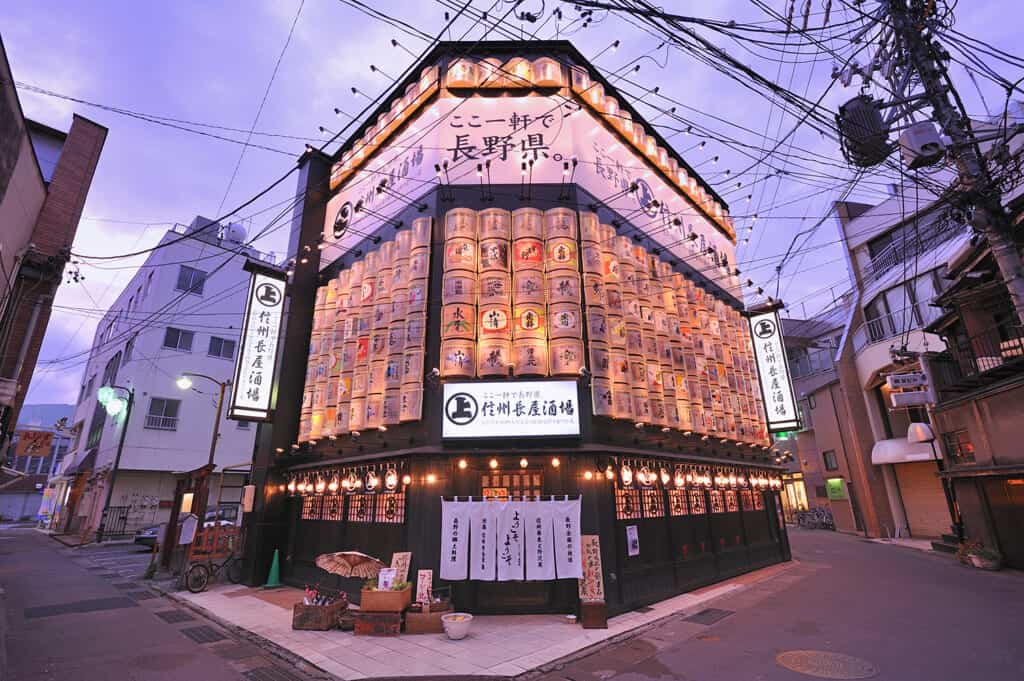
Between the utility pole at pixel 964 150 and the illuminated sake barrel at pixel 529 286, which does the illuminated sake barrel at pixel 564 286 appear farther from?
the utility pole at pixel 964 150

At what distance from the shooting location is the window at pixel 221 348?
→ 3751cm

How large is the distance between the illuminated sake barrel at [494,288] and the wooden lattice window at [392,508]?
253 inches

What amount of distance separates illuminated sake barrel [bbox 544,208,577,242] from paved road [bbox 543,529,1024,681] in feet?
37.4

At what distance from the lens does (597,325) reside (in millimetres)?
14656

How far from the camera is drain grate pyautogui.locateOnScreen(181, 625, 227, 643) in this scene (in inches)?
441

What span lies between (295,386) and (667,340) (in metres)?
15.1

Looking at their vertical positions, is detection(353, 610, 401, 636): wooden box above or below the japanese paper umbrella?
below

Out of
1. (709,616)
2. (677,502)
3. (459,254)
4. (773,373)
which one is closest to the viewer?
(709,616)

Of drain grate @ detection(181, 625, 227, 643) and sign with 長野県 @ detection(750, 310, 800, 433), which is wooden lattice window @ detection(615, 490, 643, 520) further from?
drain grate @ detection(181, 625, 227, 643)

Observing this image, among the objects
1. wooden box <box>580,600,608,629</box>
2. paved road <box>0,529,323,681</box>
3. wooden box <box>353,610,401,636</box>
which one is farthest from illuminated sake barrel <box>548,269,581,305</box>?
paved road <box>0,529,323,681</box>

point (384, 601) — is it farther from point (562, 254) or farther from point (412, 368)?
point (562, 254)

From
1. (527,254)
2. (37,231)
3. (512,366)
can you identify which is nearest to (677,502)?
(512,366)

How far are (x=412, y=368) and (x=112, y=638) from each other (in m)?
9.46

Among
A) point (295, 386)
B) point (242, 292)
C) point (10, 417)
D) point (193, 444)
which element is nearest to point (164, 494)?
point (193, 444)
